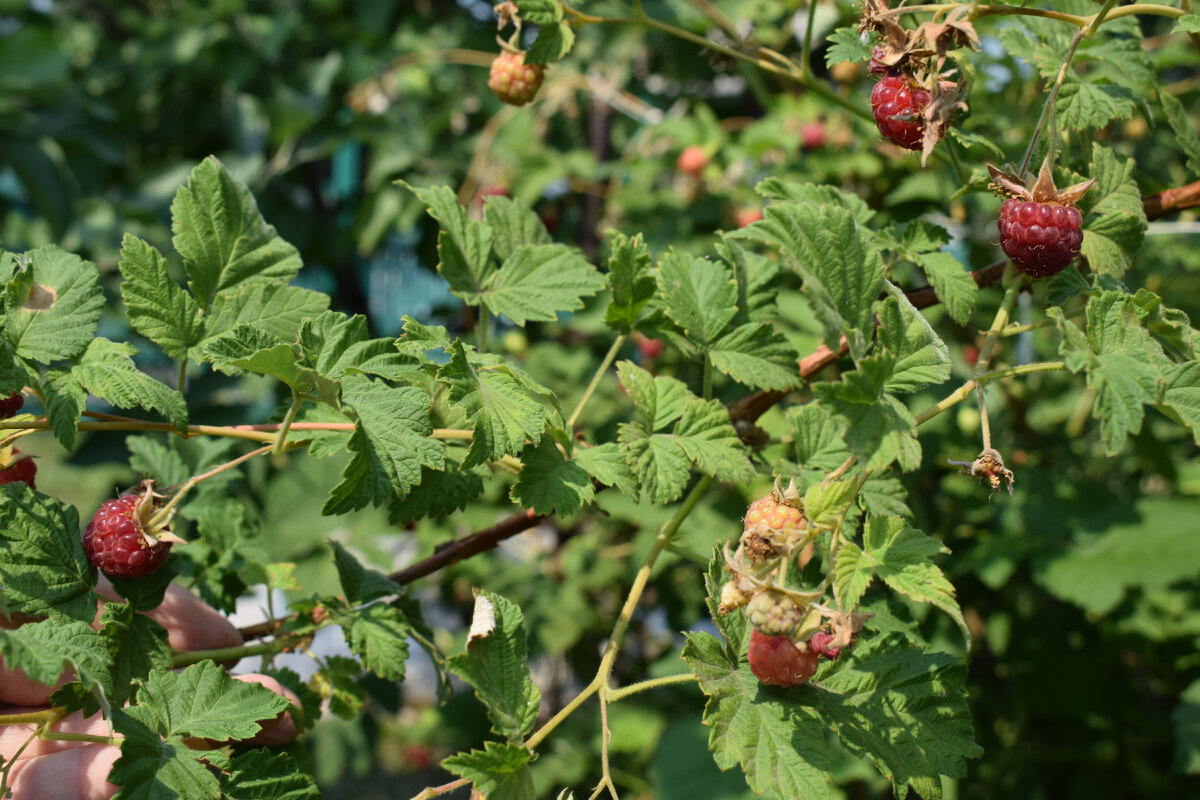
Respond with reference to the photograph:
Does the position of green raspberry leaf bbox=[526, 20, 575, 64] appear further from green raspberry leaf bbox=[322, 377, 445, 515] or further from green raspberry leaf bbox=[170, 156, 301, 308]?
green raspberry leaf bbox=[322, 377, 445, 515]

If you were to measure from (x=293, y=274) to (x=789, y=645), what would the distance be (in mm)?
587

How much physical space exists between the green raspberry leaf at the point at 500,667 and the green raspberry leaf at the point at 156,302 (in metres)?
0.36

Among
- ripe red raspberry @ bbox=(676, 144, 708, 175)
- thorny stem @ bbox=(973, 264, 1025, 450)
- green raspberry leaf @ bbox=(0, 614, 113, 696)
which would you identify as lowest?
ripe red raspberry @ bbox=(676, 144, 708, 175)

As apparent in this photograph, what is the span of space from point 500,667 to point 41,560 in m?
0.40

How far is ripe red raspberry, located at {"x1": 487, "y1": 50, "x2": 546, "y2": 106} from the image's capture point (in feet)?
3.59

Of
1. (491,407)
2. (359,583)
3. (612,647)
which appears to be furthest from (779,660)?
(359,583)

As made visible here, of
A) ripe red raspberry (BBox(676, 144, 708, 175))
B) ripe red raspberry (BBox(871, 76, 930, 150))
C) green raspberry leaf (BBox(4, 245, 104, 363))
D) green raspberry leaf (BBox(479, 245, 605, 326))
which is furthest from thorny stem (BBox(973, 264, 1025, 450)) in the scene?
ripe red raspberry (BBox(676, 144, 708, 175))

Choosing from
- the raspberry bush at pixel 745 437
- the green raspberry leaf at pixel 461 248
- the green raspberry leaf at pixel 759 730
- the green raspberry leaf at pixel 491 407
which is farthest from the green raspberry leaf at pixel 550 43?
the green raspberry leaf at pixel 759 730

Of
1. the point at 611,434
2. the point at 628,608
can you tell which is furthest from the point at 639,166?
the point at 628,608

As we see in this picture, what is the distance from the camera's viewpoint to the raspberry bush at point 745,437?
0.69 m

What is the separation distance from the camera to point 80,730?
0.88 meters

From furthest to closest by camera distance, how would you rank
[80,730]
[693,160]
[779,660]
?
[693,160]
[80,730]
[779,660]

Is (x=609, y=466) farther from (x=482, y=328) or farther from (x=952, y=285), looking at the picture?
(x=952, y=285)

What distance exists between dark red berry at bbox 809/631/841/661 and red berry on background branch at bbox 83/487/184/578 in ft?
1.78
